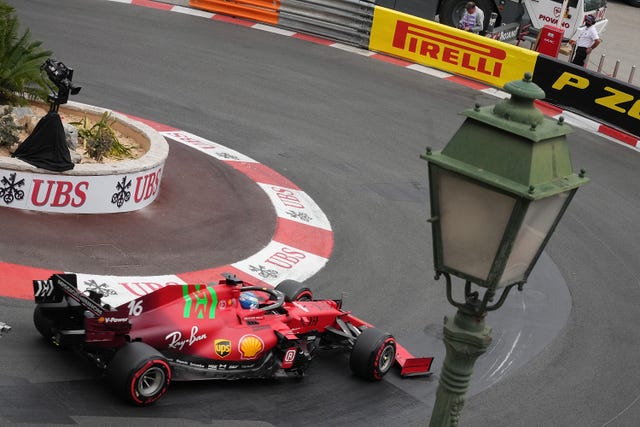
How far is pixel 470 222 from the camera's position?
473cm

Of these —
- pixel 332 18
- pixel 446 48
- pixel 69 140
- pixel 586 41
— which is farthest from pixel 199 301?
pixel 586 41

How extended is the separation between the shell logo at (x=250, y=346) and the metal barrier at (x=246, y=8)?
15.3 metres

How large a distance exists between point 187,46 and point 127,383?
546 inches

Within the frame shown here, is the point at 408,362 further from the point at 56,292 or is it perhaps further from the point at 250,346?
the point at 56,292

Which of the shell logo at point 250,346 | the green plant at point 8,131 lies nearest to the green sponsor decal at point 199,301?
the shell logo at point 250,346

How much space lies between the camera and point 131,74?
19.4 m

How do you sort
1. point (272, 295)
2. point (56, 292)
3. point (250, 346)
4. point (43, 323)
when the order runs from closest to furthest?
point (56, 292) → point (43, 323) → point (250, 346) → point (272, 295)

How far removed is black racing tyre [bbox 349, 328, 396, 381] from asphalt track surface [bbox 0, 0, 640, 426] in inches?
7.0

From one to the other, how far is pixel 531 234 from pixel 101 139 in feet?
32.3

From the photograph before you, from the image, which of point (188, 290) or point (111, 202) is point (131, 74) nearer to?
point (111, 202)

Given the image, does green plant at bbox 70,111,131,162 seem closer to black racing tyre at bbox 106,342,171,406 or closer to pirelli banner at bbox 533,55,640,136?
black racing tyre at bbox 106,342,171,406

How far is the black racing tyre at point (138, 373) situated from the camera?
29.1 ft

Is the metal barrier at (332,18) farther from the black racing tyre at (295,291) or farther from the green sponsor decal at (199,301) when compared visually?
the green sponsor decal at (199,301)

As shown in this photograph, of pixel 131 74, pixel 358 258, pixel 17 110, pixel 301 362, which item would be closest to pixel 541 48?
pixel 131 74
